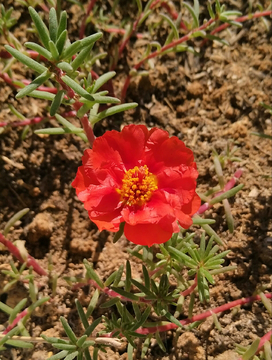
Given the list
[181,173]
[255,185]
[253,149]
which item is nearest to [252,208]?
[255,185]

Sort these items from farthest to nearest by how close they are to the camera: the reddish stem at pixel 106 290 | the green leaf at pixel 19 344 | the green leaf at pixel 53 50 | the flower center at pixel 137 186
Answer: the reddish stem at pixel 106 290 → the green leaf at pixel 19 344 → the flower center at pixel 137 186 → the green leaf at pixel 53 50

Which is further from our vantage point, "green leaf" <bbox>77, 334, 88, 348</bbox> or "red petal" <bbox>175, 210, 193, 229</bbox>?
"green leaf" <bbox>77, 334, 88, 348</bbox>

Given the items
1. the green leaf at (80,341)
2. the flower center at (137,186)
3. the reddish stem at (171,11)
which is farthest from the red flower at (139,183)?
the reddish stem at (171,11)

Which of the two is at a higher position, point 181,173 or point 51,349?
point 181,173

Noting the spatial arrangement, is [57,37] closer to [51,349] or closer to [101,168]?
[101,168]

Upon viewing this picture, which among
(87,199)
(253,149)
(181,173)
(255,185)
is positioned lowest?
(87,199)

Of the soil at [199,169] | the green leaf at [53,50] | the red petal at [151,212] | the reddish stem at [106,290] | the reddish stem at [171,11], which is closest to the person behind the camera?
the green leaf at [53,50]

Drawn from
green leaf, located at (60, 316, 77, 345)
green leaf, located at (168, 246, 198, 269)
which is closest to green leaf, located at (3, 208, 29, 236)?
green leaf, located at (60, 316, 77, 345)

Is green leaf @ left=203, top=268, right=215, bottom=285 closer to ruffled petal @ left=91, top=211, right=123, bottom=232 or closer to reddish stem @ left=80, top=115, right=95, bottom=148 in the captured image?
ruffled petal @ left=91, top=211, right=123, bottom=232

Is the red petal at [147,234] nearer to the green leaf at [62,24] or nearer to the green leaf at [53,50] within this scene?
the green leaf at [53,50]
